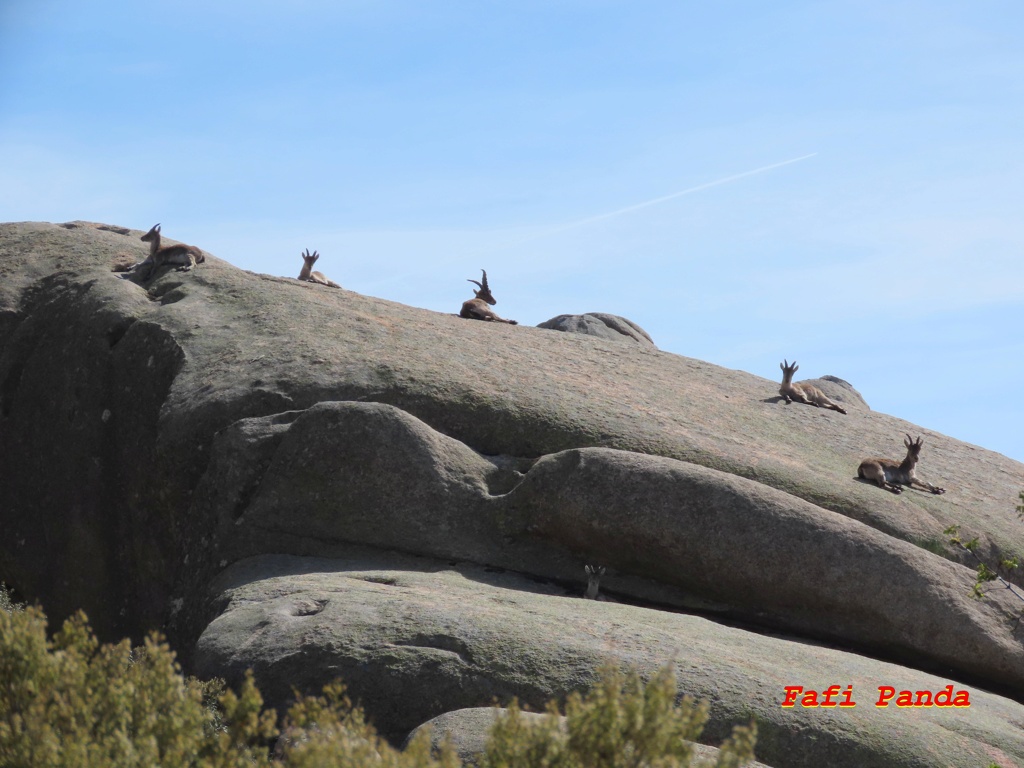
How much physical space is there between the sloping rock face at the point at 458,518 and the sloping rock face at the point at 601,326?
27.0 feet

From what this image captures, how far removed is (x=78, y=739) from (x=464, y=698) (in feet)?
16.8

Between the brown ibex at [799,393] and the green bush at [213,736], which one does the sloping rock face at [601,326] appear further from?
the green bush at [213,736]

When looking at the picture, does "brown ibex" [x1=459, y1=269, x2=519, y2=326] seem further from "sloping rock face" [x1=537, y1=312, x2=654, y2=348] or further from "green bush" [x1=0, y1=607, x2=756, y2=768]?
"green bush" [x1=0, y1=607, x2=756, y2=768]

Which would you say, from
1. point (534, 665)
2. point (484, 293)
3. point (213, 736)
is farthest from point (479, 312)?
point (213, 736)

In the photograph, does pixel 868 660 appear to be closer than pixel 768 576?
Yes

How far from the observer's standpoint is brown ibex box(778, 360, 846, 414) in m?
22.0

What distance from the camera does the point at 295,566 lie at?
14062mm

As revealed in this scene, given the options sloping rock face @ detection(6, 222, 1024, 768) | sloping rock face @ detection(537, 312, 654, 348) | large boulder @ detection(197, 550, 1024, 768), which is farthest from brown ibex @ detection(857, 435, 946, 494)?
sloping rock face @ detection(537, 312, 654, 348)

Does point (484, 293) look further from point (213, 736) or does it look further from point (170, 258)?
point (213, 736)

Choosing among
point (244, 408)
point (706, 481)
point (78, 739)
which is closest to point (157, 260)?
point (244, 408)

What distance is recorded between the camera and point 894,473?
18.6m

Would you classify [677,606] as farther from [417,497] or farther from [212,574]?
[212,574]

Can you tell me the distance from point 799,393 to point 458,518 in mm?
9774

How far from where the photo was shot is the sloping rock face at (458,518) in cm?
1109
